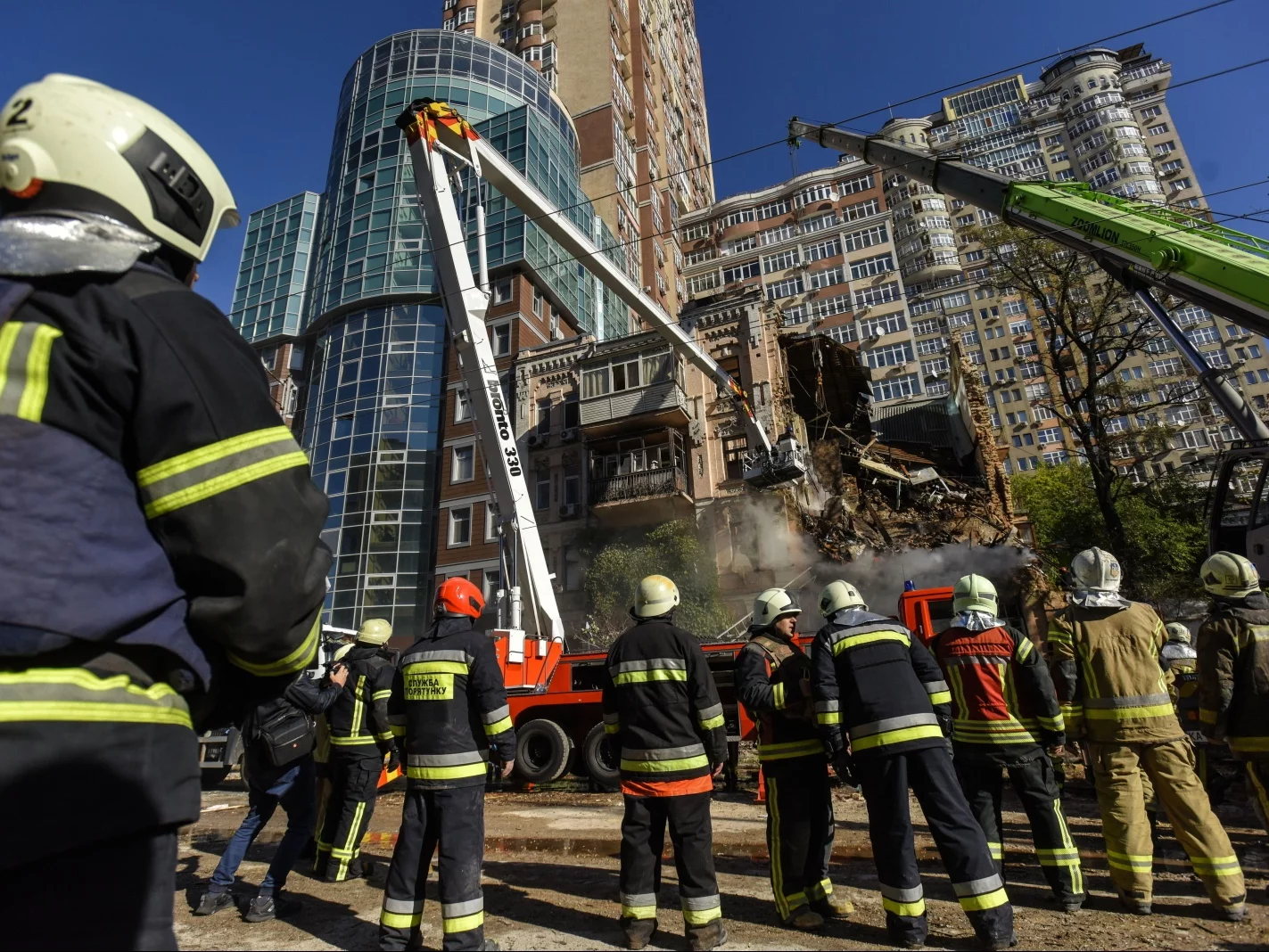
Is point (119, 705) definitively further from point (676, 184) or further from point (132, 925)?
point (676, 184)

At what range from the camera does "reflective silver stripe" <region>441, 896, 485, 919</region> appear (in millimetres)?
3678

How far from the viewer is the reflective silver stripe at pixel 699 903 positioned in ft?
12.5

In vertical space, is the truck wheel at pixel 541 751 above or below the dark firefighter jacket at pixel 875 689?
below

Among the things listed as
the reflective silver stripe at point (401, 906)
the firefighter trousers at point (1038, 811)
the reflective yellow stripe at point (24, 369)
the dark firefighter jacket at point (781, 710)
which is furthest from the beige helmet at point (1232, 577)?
the reflective yellow stripe at point (24, 369)

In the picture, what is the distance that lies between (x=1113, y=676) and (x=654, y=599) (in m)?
3.04

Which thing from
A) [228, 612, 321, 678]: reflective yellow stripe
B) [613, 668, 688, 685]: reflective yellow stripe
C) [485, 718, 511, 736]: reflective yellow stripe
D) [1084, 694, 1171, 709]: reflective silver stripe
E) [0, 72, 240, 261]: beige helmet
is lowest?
[1084, 694, 1171, 709]: reflective silver stripe

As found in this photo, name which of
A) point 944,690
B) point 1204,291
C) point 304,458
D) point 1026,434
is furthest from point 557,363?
point 1026,434

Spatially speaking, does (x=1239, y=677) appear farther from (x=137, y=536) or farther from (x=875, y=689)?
(x=137, y=536)

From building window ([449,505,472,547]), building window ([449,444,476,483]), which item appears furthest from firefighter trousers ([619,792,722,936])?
building window ([449,444,476,483])

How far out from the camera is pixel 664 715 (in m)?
4.26

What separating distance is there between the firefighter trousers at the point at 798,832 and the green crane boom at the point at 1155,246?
8.19 metres

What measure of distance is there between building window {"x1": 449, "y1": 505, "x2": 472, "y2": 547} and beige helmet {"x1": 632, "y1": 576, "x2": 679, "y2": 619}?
2438 centimetres

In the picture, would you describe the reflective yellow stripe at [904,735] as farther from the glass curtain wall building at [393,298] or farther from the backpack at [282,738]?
the glass curtain wall building at [393,298]

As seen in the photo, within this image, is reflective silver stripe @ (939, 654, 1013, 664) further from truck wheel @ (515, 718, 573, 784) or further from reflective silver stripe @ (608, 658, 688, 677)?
truck wheel @ (515, 718, 573, 784)
